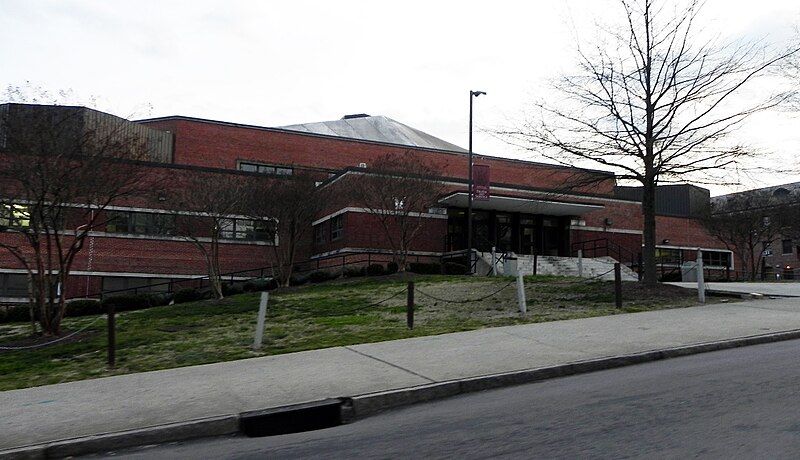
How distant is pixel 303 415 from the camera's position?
7391 mm

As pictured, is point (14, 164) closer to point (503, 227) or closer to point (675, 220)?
point (503, 227)

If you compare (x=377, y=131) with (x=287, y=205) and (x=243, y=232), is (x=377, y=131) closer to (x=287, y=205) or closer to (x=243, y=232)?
(x=243, y=232)

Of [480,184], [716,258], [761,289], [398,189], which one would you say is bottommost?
[761,289]

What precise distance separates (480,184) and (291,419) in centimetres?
2481

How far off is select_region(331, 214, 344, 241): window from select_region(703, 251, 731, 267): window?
96.3 ft

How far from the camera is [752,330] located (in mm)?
11562

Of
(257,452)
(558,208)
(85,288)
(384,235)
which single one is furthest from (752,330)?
(85,288)

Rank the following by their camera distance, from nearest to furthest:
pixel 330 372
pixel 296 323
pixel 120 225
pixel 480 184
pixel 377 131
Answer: pixel 330 372, pixel 296 323, pixel 480 184, pixel 120 225, pixel 377 131

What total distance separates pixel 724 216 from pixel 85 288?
3949 centimetres

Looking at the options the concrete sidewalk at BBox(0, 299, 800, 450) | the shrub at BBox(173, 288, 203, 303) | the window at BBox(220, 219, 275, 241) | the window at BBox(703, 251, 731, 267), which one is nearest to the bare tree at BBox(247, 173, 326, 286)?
the shrub at BBox(173, 288, 203, 303)

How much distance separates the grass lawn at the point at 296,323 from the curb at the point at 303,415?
4.13m

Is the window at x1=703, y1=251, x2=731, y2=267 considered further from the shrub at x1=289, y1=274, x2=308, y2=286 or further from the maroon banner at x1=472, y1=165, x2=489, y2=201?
the shrub at x1=289, y1=274, x2=308, y2=286

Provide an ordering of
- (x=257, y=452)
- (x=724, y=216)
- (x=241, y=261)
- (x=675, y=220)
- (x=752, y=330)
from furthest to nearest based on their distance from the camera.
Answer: (x=675, y=220) → (x=724, y=216) → (x=241, y=261) → (x=752, y=330) → (x=257, y=452)

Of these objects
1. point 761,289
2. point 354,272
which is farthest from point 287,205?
point 761,289
